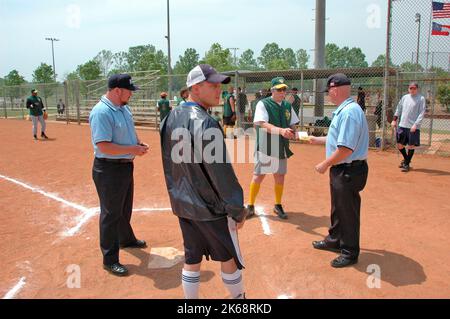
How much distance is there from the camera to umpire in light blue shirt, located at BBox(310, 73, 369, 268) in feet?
12.7

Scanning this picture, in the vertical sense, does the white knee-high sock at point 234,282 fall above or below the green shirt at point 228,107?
below

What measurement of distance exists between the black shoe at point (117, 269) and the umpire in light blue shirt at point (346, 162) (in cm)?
230

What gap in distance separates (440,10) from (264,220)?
9726 mm

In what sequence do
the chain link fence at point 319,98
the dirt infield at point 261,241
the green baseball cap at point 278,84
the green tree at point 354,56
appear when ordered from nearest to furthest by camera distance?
the dirt infield at point 261,241, the green baseball cap at point 278,84, the chain link fence at point 319,98, the green tree at point 354,56

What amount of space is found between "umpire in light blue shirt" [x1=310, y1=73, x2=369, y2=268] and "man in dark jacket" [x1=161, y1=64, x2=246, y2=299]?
1.58 m

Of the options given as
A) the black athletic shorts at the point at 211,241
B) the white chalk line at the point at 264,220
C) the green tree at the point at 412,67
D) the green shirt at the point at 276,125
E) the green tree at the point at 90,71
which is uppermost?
→ the green tree at the point at 90,71

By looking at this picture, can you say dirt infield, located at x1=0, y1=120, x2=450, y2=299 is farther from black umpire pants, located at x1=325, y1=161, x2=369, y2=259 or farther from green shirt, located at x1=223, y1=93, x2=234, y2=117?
green shirt, located at x1=223, y1=93, x2=234, y2=117

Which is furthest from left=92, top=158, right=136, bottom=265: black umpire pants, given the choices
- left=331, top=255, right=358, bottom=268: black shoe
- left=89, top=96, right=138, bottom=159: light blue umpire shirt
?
left=331, top=255, right=358, bottom=268: black shoe

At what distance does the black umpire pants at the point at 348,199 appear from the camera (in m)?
4.05

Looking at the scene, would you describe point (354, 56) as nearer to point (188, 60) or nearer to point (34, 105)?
point (188, 60)

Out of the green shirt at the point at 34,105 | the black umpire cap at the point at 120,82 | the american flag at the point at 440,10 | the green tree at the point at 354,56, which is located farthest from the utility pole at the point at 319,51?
the green tree at the point at 354,56

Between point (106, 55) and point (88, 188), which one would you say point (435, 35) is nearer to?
point (88, 188)

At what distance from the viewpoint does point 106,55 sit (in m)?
63.4

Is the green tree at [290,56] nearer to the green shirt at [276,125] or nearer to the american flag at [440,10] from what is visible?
the american flag at [440,10]
